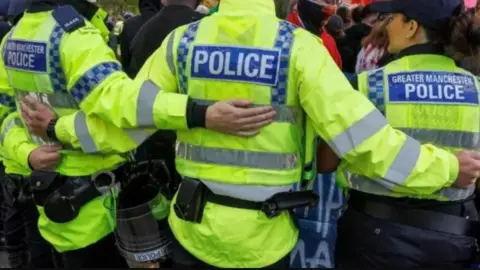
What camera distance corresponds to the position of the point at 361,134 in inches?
81.4

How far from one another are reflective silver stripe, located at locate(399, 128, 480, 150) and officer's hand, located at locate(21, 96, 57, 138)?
143 cm

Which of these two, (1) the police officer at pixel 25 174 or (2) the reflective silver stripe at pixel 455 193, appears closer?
(2) the reflective silver stripe at pixel 455 193

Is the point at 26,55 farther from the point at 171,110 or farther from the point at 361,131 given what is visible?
the point at 361,131

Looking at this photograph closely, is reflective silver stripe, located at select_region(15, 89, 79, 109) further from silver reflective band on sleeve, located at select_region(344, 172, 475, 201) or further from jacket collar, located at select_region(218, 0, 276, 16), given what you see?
silver reflective band on sleeve, located at select_region(344, 172, 475, 201)

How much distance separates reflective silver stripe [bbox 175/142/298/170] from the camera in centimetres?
222

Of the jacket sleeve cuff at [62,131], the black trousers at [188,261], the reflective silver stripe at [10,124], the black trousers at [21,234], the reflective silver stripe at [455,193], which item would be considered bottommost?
the black trousers at [21,234]

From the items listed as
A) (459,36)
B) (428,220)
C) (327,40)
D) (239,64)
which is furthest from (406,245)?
(327,40)

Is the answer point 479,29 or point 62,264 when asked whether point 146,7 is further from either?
point 479,29

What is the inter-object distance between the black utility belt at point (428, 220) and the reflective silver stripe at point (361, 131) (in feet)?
1.42

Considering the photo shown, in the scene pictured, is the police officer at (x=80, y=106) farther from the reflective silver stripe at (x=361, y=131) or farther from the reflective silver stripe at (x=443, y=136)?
the reflective silver stripe at (x=443, y=136)

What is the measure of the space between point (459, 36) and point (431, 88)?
225mm

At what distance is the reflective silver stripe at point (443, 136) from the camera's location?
227 cm

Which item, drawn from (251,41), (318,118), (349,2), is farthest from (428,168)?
(349,2)

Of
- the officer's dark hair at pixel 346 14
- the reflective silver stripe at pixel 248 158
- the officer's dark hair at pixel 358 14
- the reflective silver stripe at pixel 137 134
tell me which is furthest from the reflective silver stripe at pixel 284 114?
the officer's dark hair at pixel 346 14
